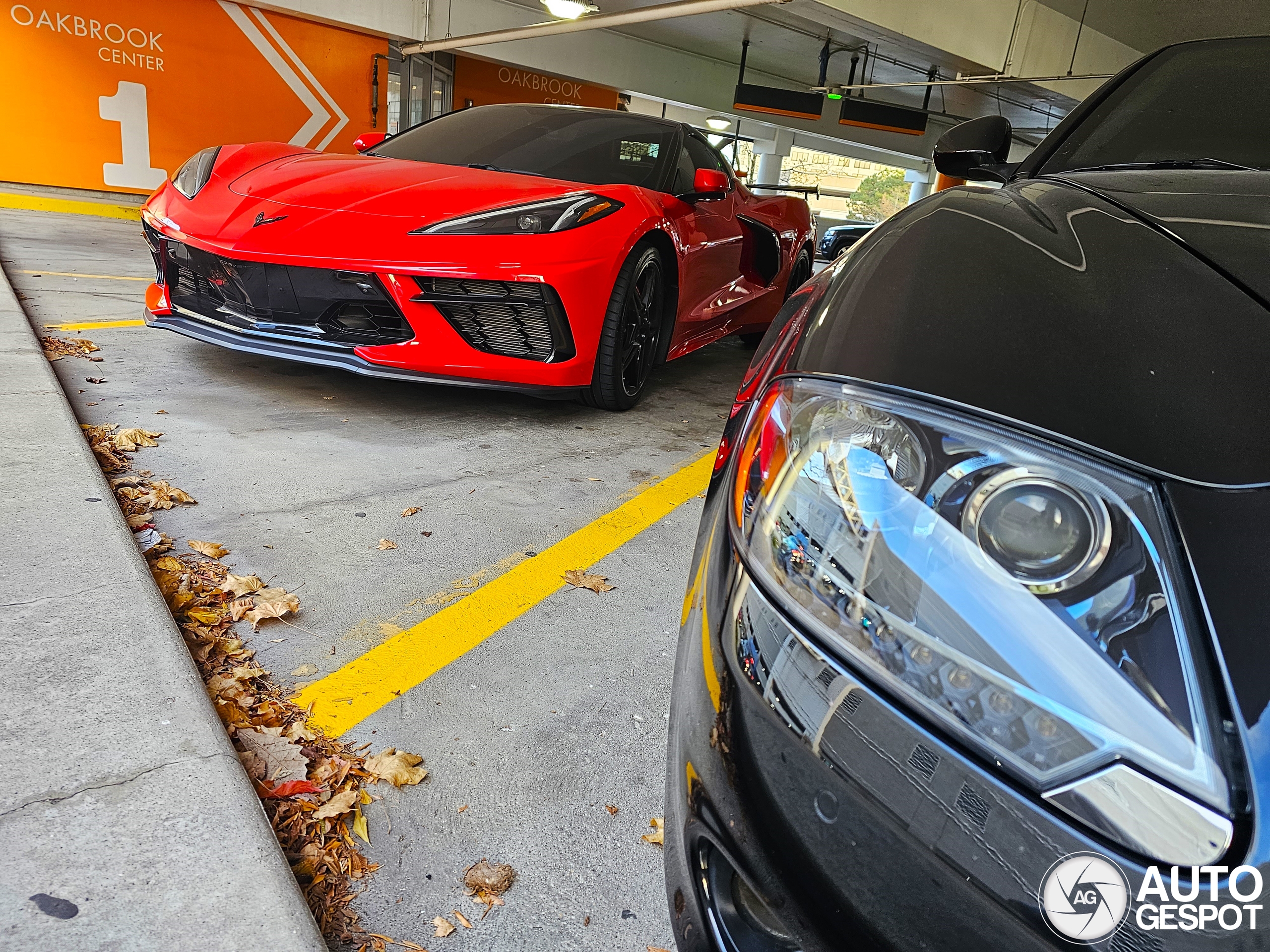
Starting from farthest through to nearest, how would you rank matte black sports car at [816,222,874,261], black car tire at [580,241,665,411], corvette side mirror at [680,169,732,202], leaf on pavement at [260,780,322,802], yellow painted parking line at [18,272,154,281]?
1. matte black sports car at [816,222,874,261]
2. yellow painted parking line at [18,272,154,281]
3. corvette side mirror at [680,169,732,202]
4. black car tire at [580,241,665,411]
5. leaf on pavement at [260,780,322,802]

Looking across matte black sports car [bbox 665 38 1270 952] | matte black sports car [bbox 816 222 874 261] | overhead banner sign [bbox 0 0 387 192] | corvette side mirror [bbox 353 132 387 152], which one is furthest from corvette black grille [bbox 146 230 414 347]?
matte black sports car [bbox 816 222 874 261]

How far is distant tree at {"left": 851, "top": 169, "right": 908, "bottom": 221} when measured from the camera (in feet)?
107

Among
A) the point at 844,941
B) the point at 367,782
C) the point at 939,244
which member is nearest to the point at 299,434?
the point at 367,782

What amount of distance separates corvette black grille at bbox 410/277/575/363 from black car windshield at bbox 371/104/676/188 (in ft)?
2.38

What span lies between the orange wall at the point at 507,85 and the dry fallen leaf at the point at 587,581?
13.6 meters

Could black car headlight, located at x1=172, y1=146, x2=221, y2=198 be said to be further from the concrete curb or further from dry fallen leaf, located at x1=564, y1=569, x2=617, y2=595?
dry fallen leaf, located at x1=564, y1=569, x2=617, y2=595

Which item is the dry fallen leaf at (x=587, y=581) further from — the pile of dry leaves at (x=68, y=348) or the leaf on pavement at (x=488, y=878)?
the pile of dry leaves at (x=68, y=348)

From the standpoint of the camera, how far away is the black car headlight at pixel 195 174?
11.1ft

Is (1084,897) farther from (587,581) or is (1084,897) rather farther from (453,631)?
(587,581)

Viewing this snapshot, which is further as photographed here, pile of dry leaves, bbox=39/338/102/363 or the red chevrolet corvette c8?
pile of dry leaves, bbox=39/338/102/363

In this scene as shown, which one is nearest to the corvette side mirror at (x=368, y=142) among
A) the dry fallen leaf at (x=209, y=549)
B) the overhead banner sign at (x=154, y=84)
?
the dry fallen leaf at (x=209, y=549)

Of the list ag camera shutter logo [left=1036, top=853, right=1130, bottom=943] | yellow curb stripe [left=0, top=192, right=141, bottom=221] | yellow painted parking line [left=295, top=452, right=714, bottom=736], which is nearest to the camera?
ag camera shutter logo [left=1036, top=853, right=1130, bottom=943]

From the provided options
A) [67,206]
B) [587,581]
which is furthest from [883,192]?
[587,581]

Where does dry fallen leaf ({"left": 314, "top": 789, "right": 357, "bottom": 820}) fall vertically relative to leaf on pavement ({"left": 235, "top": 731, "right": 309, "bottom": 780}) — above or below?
above
